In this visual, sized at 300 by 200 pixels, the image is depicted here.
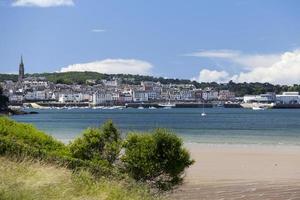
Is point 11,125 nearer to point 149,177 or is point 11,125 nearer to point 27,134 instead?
point 27,134

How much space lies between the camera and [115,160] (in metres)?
19.9

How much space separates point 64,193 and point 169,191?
1050cm

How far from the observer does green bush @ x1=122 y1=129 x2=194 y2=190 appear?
18.6m

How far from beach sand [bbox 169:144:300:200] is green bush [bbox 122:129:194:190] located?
90cm

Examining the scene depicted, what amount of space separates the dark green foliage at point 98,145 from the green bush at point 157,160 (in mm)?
843

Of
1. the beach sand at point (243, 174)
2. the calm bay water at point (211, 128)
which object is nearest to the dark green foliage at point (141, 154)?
the beach sand at point (243, 174)

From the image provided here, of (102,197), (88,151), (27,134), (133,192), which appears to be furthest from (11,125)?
(102,197)

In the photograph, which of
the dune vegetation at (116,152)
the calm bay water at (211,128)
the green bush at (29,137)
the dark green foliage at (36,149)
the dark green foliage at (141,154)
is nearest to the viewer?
the dark green foliage at (36,149)

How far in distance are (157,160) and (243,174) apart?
13.8 m

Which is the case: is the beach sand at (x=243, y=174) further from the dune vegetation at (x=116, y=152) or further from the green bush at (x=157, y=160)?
the dune vegetation at (x=116, y=152)

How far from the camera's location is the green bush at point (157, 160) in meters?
18.6

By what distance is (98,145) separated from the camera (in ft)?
66.5

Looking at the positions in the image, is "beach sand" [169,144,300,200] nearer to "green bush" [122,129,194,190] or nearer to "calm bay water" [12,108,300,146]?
"green bush" [122,129,194,190]

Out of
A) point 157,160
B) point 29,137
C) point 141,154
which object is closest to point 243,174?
point 157,160
